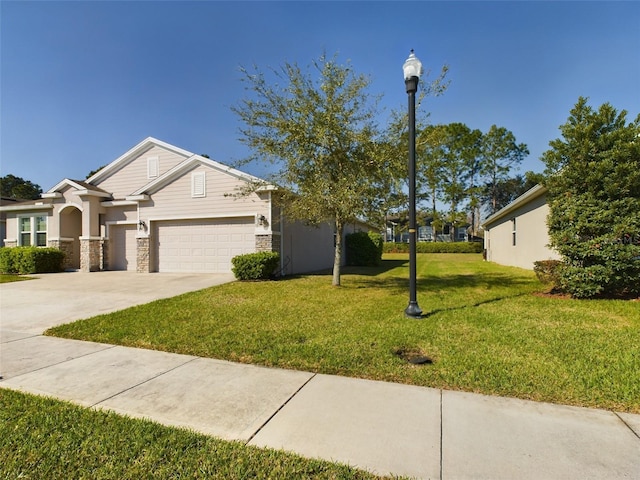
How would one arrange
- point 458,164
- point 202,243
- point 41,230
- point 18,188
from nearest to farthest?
point 202,243 → point 41,230 → point 458,164 → point 18,188

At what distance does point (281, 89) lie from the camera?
31.7 ft

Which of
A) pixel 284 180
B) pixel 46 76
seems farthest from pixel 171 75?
pixel 284 180

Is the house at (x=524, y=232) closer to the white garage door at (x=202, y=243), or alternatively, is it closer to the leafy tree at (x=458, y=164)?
the white garage door at (x=202, y=243)

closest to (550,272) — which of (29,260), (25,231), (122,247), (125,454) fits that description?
(125,454)

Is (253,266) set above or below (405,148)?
below

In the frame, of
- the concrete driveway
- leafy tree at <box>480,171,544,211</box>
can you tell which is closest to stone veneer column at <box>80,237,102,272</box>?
the concrete driveway

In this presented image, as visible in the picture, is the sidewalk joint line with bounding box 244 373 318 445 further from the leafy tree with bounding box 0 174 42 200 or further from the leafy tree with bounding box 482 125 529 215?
the leafy tree with bounding box 0 174 42 200

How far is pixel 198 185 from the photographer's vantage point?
13.9 metres

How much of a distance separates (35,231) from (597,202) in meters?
23.4

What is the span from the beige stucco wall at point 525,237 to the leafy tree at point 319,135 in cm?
636

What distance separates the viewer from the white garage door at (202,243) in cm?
1362

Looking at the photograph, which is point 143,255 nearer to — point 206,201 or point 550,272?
point 206,201

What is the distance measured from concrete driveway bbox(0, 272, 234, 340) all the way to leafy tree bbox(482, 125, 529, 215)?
4040 centimetres

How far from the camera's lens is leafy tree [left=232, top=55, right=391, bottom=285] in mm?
9227
